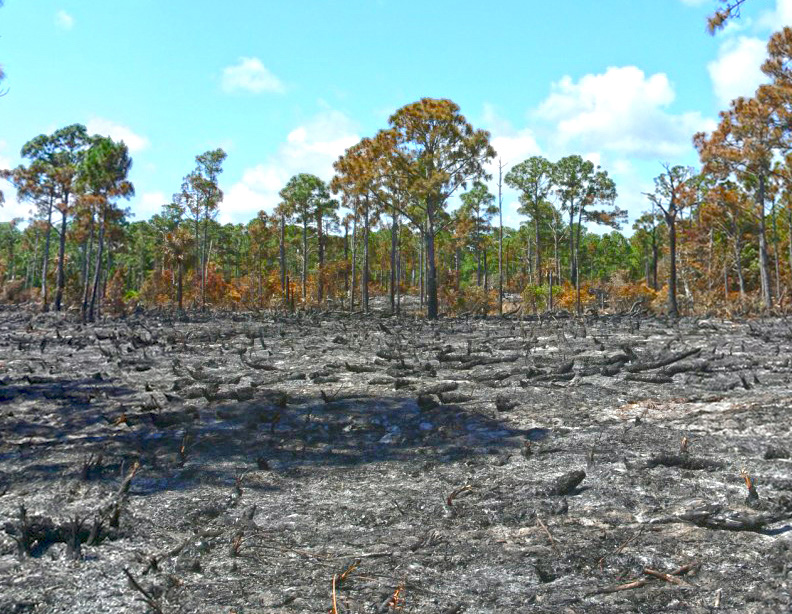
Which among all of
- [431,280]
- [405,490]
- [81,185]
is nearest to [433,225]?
[431,280]

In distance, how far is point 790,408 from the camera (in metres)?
7.14

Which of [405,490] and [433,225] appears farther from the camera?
[433,225]

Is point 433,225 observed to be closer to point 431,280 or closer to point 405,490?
point 431,280

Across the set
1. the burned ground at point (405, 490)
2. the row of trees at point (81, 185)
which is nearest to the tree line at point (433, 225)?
the row of trees at point (81, 185)

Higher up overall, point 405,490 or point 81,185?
point 81,185

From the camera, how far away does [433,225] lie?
33500 millimetres

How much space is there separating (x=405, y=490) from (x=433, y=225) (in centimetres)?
2882

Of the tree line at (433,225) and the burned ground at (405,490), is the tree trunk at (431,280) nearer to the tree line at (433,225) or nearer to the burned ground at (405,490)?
the tree line at (433,225)

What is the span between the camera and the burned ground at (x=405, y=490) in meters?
3.57

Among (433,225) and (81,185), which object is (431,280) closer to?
(433,225)

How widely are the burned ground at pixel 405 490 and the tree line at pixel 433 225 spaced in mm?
19637

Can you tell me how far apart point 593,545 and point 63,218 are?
38831mm

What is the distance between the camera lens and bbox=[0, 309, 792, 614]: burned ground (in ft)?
11.7

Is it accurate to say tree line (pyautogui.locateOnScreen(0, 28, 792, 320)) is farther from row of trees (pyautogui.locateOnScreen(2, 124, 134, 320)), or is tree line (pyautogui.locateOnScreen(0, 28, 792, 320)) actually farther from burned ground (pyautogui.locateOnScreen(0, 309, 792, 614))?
burned ground (pyautogui.locateOnScreen(0, 309, 792, 614))
